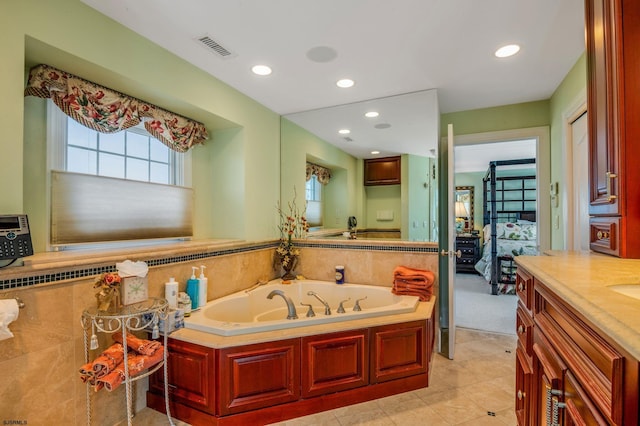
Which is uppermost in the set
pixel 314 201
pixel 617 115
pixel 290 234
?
pixel 617 115

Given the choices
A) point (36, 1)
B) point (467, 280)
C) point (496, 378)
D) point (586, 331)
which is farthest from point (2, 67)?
point (467, 280)

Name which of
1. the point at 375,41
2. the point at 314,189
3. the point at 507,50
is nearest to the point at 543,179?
the point at 507,50

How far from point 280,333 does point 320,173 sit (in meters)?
2.11

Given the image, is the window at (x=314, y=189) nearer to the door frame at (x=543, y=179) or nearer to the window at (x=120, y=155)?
the window at (x=120, y=155)

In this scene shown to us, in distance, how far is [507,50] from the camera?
2.10 meters

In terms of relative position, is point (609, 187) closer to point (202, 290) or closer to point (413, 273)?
point (413, 273)

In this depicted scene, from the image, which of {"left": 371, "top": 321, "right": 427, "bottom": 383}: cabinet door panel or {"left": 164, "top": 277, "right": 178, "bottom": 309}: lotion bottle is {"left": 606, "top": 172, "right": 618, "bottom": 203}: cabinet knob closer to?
{"left": 371, "top": 321, "right": 427, "bottom": 383}: cabinet door panel

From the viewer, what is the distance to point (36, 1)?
4.85 ft

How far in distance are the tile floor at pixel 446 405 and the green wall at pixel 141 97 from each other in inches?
60.2

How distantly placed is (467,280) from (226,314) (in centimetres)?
485

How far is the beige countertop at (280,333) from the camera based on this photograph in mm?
1770

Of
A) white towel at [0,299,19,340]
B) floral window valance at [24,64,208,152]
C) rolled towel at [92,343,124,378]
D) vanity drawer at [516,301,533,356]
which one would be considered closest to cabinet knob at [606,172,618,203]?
vanity drawer at [516,301,533,356]

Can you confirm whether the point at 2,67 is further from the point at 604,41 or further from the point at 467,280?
the point at 467,280

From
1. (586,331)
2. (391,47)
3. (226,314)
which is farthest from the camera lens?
(226,314)
